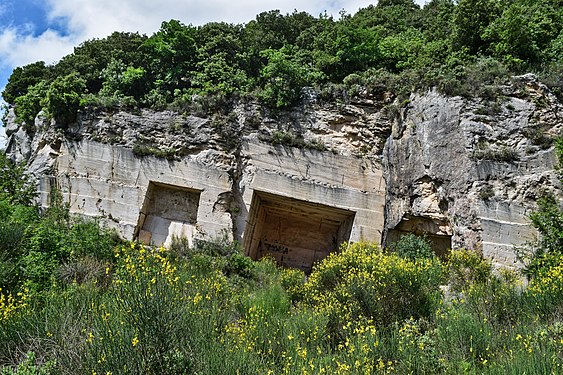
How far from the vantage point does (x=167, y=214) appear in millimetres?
16719

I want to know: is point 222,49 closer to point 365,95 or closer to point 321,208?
point 365,95

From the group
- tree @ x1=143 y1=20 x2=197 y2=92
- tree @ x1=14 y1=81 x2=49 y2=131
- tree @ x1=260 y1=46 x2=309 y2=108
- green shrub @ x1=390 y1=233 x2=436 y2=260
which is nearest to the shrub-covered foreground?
green shrub @ x1=390 y1=233 x2=436 y2=260

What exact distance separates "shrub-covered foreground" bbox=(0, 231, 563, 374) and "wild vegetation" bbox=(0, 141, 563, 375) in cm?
2

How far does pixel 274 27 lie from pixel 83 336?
21.1 m

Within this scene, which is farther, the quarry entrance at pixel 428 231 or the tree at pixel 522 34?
the tree at pixel 522 34

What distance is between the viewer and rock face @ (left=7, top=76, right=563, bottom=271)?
13.8m

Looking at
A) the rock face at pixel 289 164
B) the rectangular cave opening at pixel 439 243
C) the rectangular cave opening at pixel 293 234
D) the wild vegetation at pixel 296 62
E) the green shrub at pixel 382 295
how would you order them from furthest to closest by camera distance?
1. the rectangular cave opening at pixel 293 234
2. the wild vegetation at pixel 296 62
3. the rectangular cave opening at pixel 439 243
4. the rock face at pixel 289 164
5. the green shrub at pixel 382 295

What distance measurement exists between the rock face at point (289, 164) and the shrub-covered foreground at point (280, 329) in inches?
204

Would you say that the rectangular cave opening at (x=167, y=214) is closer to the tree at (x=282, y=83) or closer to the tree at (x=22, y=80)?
the tree at (x=282, y=83)

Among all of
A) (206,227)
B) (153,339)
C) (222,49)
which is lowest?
(153,339)

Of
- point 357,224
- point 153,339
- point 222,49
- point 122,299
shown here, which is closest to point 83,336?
point 122,299

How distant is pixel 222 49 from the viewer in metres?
20.1

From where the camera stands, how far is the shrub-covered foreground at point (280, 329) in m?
5.67

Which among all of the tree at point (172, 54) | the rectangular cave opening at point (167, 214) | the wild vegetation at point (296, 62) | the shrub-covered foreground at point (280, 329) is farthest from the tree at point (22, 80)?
the shrub-covered foreground at point (280, 329)
